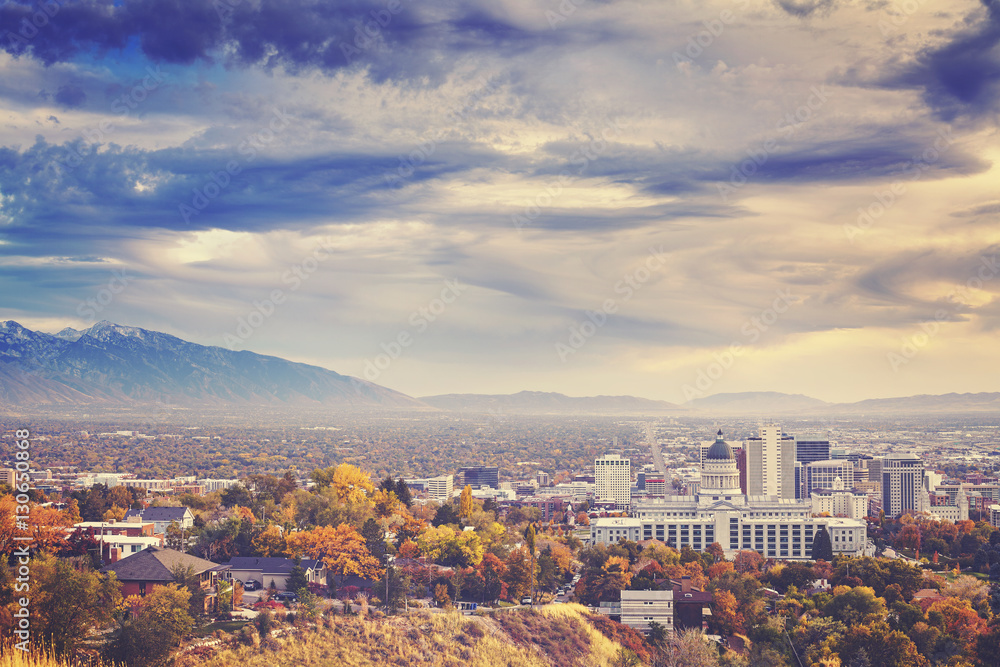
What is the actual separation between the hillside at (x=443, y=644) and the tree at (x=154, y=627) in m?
1.00

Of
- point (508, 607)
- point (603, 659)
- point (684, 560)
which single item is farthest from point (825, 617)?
point (684, 560)

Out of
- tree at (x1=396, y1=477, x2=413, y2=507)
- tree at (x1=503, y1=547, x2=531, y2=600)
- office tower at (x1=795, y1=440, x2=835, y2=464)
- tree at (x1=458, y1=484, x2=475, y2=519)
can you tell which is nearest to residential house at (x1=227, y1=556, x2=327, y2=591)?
tree at (x1=503, y1=547, x2=531, y2=600)

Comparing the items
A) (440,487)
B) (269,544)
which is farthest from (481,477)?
(269,544)

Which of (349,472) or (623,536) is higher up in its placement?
(349,472)

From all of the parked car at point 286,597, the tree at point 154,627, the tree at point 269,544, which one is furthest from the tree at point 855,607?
the tree at point 154,627

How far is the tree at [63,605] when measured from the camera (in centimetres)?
2950

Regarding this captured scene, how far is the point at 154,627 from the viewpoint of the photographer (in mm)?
31969

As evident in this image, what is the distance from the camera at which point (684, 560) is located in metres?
63.1

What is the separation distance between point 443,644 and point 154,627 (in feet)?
40.7

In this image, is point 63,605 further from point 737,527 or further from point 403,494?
point 737,527

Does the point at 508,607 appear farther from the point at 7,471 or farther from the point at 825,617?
the point at 7,471

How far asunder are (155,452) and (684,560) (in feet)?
377

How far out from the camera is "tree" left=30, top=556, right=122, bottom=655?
2950cm

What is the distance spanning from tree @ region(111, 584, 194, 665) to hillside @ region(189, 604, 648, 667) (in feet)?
3.28
